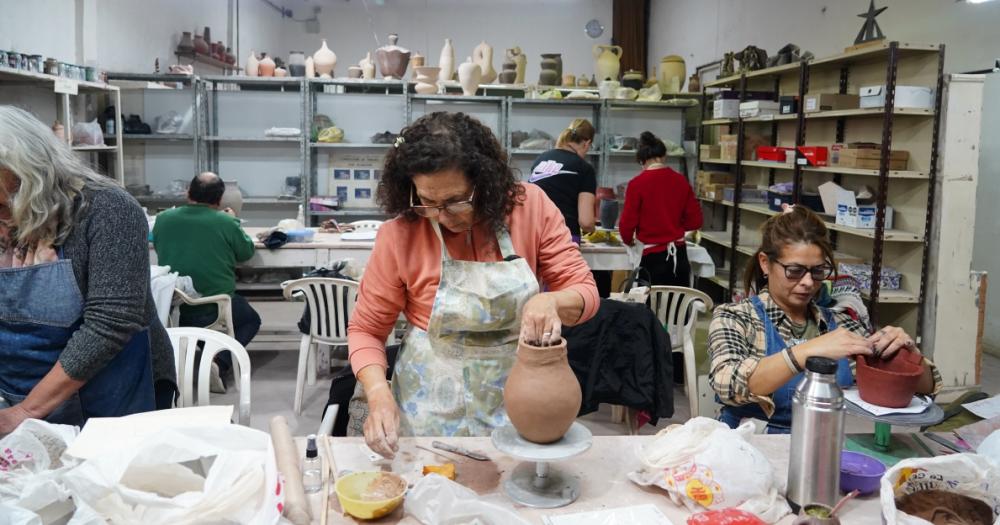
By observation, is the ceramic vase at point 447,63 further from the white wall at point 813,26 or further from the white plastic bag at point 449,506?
the white plastic bag at point 449,506

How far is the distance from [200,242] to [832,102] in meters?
3.94

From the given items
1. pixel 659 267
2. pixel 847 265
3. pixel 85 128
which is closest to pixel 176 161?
pixel 85 128

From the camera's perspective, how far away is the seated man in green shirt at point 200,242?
4023 millimetres

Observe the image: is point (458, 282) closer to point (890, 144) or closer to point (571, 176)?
point (571, 176)

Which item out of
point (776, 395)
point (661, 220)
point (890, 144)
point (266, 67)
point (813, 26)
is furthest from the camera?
point (266, 67)

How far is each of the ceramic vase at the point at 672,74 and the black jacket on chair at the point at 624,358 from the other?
504 centimetres

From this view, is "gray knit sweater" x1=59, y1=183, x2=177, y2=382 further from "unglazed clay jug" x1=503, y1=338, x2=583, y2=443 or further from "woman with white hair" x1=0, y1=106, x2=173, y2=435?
"unglazed clay jug" x1=503, y1=338, x2=583, y2=443

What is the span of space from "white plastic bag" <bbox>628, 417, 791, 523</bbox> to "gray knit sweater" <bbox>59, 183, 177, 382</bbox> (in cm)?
117

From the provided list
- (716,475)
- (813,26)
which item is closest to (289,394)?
(716,475)

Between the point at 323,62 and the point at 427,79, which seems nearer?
the point at 427,79

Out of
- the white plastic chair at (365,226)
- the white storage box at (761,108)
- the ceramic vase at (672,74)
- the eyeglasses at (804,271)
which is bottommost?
the white plastic chair at (365,226)

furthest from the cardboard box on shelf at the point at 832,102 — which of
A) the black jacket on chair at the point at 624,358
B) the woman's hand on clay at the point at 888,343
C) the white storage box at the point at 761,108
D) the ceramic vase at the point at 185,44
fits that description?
the ceramic vase at the point at 185,44

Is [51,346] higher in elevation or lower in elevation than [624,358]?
higher

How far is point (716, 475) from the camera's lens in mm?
1411
